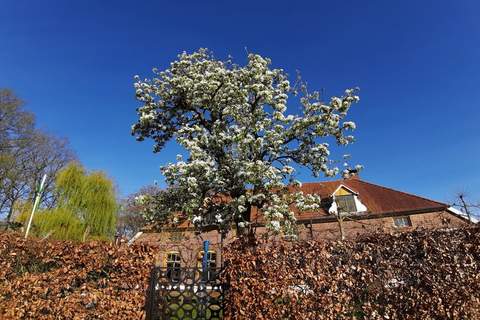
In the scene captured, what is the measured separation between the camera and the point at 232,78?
48.1 ft

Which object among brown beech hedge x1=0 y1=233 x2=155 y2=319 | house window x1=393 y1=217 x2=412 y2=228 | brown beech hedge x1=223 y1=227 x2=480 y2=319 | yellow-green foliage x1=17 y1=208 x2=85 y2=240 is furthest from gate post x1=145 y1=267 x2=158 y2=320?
house window x1=393 y1=217 x2=412 y2=228

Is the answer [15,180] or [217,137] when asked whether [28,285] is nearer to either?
[217,137]

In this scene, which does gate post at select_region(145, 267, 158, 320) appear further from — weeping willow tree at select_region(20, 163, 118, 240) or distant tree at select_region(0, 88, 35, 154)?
distant tree at select_region(0, 88, 35, 154)

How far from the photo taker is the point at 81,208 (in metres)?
26.2

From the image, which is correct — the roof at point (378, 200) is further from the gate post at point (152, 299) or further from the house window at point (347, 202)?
the gate post at point (152, 299)

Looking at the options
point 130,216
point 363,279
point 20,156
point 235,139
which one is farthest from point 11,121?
point 363,279

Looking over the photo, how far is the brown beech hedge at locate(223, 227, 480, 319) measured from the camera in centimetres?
611

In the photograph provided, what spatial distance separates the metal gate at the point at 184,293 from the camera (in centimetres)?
655

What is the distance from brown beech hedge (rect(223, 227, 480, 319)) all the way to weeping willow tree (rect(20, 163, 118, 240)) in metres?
21.8

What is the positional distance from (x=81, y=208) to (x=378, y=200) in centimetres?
2736

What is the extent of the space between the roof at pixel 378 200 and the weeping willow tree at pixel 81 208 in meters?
16.9

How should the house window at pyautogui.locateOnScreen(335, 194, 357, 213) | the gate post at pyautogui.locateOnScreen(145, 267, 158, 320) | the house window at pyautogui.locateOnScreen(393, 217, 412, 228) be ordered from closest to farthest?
the gate post at pyautogui.locateOnScreen(145, 267, 158, 320), the house window at pyautogui.locateOnScreen(393, 217, 412, 228), the house window at pyautogui.locateOnScreen(335, 194, 357, 213)

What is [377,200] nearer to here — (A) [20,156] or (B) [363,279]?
(B) [363,279]

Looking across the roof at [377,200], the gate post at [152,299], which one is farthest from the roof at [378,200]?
the gate post at [152,299]
